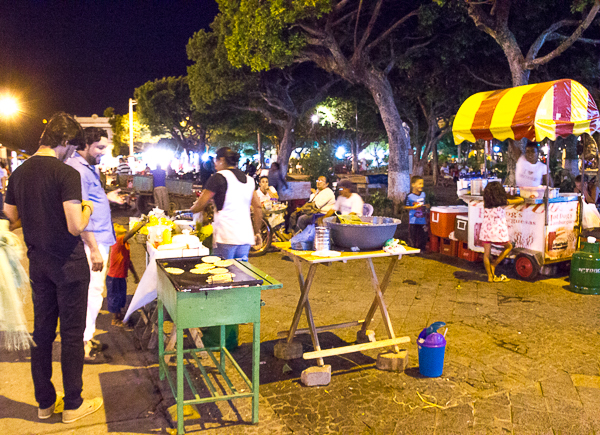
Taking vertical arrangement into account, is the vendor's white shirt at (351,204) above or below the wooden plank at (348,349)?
above

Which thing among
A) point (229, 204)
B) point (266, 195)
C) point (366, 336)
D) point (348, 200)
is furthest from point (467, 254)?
point (229, 204)

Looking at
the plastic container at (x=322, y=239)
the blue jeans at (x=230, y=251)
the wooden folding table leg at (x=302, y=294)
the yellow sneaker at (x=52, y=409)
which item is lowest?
the yellow sneaker at (x=52, y=409)

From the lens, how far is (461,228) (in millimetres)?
9172

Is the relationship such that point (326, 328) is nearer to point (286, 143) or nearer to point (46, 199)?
point (46, 199)

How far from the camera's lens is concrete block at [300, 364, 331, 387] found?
4.20 m

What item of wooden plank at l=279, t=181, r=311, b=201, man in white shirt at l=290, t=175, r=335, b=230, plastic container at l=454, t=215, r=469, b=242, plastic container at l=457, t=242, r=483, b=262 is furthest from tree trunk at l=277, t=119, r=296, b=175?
plastic container at l=457, t=242, r=483, b=262

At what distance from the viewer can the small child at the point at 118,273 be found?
18.3 ft

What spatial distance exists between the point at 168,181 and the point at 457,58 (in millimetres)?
10238

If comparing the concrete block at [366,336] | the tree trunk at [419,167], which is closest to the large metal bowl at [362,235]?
the concrete block at [366,336]

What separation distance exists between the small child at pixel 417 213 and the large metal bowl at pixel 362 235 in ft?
18.5

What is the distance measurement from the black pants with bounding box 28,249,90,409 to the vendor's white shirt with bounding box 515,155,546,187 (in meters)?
7.43

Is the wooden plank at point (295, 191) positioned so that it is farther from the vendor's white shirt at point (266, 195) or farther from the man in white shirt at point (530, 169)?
the man in white shirt at point (530, 169)

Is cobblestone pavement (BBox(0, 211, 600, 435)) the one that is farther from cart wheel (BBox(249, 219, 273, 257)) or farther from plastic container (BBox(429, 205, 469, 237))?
cart wheel (BBox(249, 219, 273, 257))

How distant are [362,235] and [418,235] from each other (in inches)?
242
